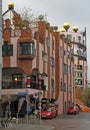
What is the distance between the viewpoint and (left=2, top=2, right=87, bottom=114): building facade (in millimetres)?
60188

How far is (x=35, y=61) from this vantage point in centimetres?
6166

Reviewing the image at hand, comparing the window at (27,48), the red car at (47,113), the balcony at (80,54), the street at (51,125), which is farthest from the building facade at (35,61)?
the balcony at (80,54)

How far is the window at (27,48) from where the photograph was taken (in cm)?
5934

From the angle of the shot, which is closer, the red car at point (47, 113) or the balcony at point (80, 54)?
the red car at point (47, 113)

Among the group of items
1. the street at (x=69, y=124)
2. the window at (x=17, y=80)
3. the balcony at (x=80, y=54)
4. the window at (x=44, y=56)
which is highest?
the balcony at (x=80, y=54)

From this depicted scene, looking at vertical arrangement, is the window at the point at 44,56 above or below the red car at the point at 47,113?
above

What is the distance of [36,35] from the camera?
62.9 metres

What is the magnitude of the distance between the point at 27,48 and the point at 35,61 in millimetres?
3050

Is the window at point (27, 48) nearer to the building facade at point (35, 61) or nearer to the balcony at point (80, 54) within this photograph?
the building facade at point (35, 61)

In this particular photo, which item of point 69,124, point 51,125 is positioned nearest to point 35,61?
point 69,124

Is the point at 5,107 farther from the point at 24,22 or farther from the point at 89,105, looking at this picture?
the point at 89,105

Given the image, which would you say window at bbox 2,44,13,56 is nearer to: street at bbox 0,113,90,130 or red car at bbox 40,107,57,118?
red car at bbox 40,107,57,118

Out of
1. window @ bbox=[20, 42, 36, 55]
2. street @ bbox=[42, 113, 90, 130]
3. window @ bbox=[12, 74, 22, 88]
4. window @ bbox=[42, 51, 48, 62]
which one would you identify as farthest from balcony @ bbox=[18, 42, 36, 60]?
street @ bbox=[42, 113, 90, 130]

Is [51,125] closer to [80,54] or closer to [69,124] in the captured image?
[69,124]
